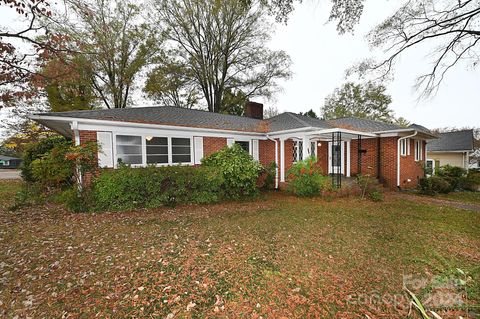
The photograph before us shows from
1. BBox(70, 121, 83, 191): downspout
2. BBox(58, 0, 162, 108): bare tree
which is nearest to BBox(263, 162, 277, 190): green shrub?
BBox(70, 121, 83, 191): downspout

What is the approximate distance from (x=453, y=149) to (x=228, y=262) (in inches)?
972

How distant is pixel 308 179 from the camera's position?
27.5ft

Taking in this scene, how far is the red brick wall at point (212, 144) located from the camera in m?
9.66

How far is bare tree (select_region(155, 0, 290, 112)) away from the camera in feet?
53.4

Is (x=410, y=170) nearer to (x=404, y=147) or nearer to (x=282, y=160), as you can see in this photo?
(x=404, y=147)

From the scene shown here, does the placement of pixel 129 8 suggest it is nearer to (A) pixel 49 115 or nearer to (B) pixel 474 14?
(A) pixel 49 115

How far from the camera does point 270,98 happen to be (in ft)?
67.2

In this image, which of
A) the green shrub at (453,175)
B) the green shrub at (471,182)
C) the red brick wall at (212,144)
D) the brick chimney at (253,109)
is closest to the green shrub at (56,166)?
the red brick wall at (212,144)

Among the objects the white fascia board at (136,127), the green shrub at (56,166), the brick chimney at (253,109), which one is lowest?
the green shrub at (56,166)

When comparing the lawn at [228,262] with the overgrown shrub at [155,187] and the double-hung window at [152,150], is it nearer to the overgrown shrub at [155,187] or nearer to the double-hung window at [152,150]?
the overgrown shrub at [155,187]

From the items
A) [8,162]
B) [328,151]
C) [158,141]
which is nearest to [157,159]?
[158,141]

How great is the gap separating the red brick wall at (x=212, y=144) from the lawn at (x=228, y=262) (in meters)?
4.26

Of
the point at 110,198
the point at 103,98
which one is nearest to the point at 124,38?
the point at 103,98

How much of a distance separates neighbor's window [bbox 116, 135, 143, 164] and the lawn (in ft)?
8.73
